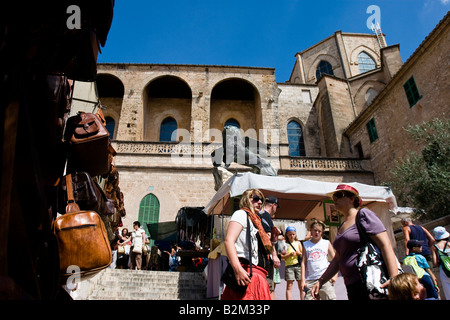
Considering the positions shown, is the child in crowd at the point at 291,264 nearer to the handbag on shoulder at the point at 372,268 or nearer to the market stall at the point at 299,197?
the market stall at the point at 299,197

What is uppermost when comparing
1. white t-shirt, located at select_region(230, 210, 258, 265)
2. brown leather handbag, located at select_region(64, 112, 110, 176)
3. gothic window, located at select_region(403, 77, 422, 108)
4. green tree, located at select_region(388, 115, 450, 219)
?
gothic window, located at select_region(403, 77, 422, 108)

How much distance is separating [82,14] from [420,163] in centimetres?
1356

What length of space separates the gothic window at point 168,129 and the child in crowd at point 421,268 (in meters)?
17.9

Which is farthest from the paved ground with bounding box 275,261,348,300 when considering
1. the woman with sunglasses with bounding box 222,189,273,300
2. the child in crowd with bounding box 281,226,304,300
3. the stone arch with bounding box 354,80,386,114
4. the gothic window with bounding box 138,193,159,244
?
the stone arch with bounding box 354,80,386,114

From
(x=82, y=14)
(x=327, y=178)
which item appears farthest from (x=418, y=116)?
(x=82, y=14)

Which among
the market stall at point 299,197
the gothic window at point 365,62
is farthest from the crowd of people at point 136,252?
the gothic window at point 365,62

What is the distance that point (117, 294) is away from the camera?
6.50 metres

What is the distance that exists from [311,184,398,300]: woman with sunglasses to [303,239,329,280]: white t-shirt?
6.28 feet

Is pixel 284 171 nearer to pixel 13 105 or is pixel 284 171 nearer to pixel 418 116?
pixel 418 116

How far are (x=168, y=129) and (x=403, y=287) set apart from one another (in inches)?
814

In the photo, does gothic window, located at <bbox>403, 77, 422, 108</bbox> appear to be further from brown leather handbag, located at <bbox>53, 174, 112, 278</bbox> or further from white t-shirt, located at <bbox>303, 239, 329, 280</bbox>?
brown leather handbag, located at <bbox>53, 174, 112, 278</bbox>

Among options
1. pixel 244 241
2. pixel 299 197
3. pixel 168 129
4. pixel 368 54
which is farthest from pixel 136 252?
pixel 368 54

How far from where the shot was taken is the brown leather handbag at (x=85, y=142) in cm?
226

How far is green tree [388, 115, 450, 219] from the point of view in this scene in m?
10.5
